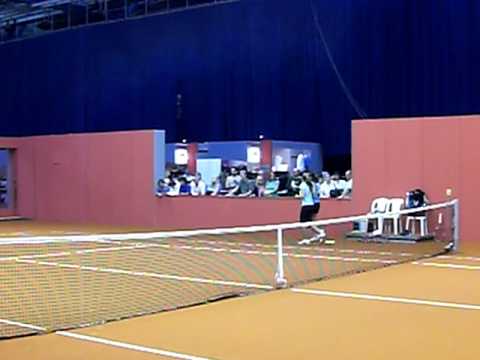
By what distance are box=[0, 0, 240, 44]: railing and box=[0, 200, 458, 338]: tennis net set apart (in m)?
15.2

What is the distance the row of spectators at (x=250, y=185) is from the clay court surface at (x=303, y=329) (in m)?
10.6

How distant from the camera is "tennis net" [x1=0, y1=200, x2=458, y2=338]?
891cm

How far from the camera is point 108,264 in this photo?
1336 cm

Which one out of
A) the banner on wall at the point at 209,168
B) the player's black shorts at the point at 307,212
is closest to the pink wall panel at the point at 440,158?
the player's black shorts at the point at 307,212

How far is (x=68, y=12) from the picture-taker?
35531 millimetres

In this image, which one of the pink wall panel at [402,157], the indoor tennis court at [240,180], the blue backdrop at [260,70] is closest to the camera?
the indoor tennis court at [240,180]

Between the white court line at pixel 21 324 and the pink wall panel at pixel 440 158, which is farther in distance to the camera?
the pink wall panel at pixel 440 158

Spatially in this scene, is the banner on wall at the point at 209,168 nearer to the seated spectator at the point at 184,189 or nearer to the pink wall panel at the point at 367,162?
the seated spectator at the point at 184,189

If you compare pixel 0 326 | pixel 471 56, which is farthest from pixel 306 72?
pixel 0 326

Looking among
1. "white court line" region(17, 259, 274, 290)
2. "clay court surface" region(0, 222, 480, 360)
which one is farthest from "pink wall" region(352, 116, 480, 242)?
"white court line" region(17, 259, 274, 290)

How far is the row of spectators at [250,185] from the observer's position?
21297 mm

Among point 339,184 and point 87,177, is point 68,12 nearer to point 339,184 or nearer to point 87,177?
point 87,177

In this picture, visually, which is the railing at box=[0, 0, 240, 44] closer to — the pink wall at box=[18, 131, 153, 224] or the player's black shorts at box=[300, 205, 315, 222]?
the pink wall at box=[18, 131, 153, 224]

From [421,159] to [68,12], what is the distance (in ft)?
73.4
